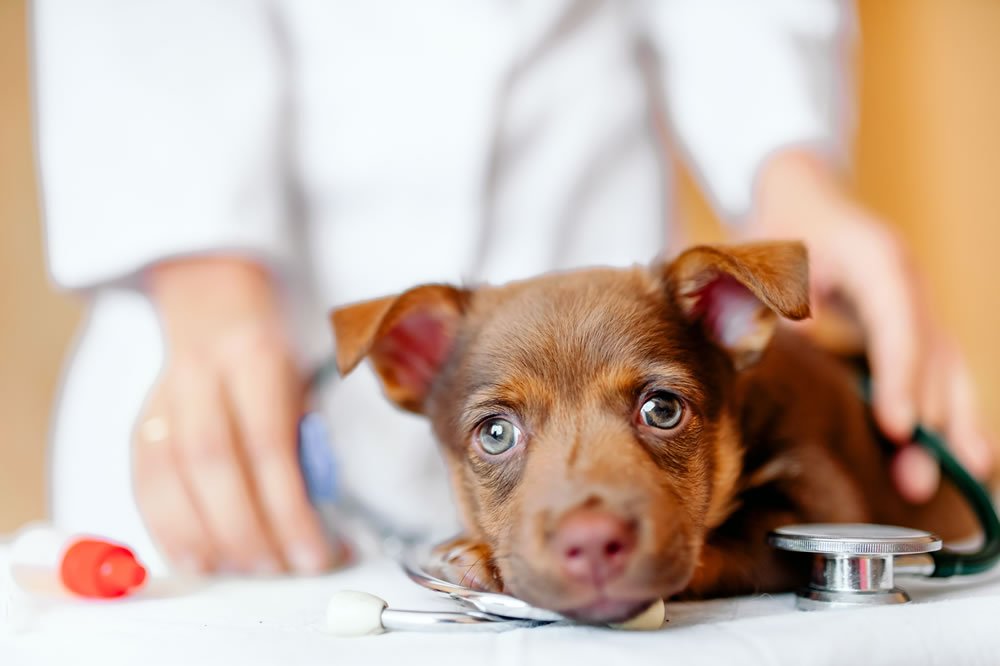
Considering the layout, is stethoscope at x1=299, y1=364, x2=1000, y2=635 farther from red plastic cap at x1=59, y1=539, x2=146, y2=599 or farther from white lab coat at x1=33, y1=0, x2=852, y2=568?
white lab coat at x1=33, y1=0, x2=852, y2=568

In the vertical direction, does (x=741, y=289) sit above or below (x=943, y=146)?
below

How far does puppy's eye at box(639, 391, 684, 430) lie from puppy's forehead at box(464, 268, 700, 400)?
0.06 metres


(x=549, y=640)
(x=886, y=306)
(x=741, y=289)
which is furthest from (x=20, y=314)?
(x=886, y=306)

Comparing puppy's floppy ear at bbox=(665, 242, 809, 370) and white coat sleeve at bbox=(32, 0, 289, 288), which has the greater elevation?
white coat sleeve at bbox=(32, 0, 289, 288)

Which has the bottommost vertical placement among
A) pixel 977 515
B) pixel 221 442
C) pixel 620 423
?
pixel 977 515

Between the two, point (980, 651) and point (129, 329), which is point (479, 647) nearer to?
point (980, 651)

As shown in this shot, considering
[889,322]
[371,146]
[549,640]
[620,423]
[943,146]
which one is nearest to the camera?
[549,640]

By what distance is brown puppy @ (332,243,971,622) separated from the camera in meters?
1.41

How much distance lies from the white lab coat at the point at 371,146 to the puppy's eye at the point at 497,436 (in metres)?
0.88

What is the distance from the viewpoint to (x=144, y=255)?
7.16ft

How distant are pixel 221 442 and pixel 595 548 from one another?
1.12 m

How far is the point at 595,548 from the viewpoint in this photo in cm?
133

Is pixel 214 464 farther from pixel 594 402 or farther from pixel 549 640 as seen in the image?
pixel 549 640

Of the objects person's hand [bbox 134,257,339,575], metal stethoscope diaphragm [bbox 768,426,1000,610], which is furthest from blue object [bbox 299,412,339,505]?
metal stethoscope diaphragm [bbox 768,426,1000,610]
